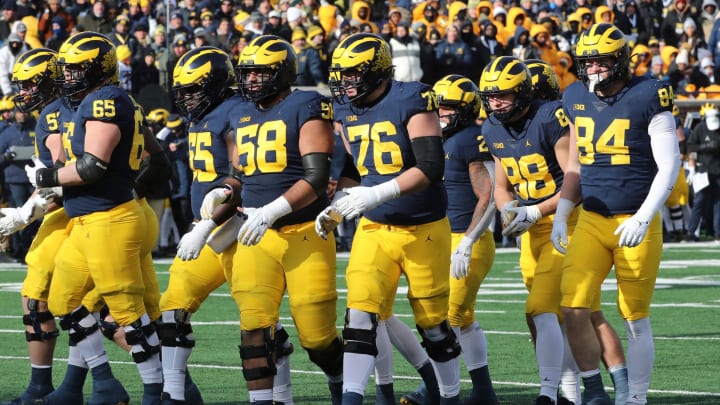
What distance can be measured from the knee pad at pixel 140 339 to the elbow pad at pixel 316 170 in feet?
4.28

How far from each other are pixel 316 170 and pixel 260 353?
0.89 metres

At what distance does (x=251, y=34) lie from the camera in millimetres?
19656

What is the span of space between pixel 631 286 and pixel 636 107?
2.84 ft

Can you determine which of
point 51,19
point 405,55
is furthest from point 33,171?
point 51,19

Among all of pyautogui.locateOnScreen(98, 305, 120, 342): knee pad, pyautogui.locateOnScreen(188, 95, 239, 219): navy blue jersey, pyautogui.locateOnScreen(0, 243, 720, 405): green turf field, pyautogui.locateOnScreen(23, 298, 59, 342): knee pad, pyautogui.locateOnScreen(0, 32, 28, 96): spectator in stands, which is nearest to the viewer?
pyautogui.locateOnScreen(188, 95, 239, 219): navy blue jersey

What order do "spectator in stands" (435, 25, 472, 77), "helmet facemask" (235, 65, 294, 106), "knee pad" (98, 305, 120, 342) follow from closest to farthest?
1. "helmet facemask" (235, 65, 294, 106)
2. "knee pad" (98, 305, 120, 342)
3. "spectator in stands" (435, 25, 472, 77)

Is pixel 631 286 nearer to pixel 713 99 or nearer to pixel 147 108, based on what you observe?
pixel 147 108

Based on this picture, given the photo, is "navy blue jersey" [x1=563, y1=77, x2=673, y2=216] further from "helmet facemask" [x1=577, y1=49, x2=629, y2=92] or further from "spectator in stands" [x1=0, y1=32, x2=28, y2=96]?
"spectator in stands" [x1=0, y1=32, x2=28, y2=96]

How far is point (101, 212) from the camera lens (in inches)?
279

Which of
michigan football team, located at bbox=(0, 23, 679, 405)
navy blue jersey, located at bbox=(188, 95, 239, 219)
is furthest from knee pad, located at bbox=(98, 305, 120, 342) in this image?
navy blue jersey, located at bbox=(188, 95, 239, 219)

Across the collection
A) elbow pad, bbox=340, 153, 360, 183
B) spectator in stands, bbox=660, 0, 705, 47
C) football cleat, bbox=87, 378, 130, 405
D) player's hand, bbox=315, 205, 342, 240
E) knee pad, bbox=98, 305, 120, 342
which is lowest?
spectator in stands, bbox=660, 0, 705, 47

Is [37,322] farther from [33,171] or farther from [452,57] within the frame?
[452,57]

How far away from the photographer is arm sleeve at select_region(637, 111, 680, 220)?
255 inches

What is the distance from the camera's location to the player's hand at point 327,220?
6.31 meters
